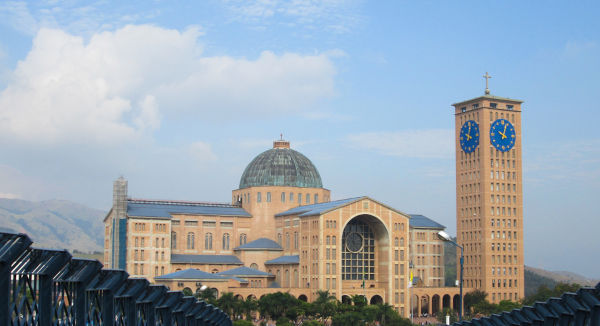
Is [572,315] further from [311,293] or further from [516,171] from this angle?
[516,171]

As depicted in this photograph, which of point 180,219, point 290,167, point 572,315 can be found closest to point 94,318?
point 572,315

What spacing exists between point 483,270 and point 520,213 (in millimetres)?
10431

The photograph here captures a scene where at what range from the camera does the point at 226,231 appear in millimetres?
116562

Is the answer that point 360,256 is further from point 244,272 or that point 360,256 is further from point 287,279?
point 244,272

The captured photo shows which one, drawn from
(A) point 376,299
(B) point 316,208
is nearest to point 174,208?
(B) point 316,208

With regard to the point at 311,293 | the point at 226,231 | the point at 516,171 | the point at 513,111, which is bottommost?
the point at 311,293

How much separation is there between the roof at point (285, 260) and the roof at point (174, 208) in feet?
30.7

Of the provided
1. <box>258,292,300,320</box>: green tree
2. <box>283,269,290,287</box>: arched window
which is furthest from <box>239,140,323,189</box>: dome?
<box>258,292,300,320</box>: green tree

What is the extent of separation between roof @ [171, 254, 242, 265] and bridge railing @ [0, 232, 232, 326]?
80732 millimetres

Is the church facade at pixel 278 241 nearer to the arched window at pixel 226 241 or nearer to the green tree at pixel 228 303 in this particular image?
the arched window at pixel 226 241

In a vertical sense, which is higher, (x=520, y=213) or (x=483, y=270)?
(x=520, y=213)

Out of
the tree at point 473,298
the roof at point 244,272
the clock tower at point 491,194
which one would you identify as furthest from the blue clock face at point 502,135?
the roof at point 244,272

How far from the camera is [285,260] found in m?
109

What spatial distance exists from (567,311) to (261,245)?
93918mm
